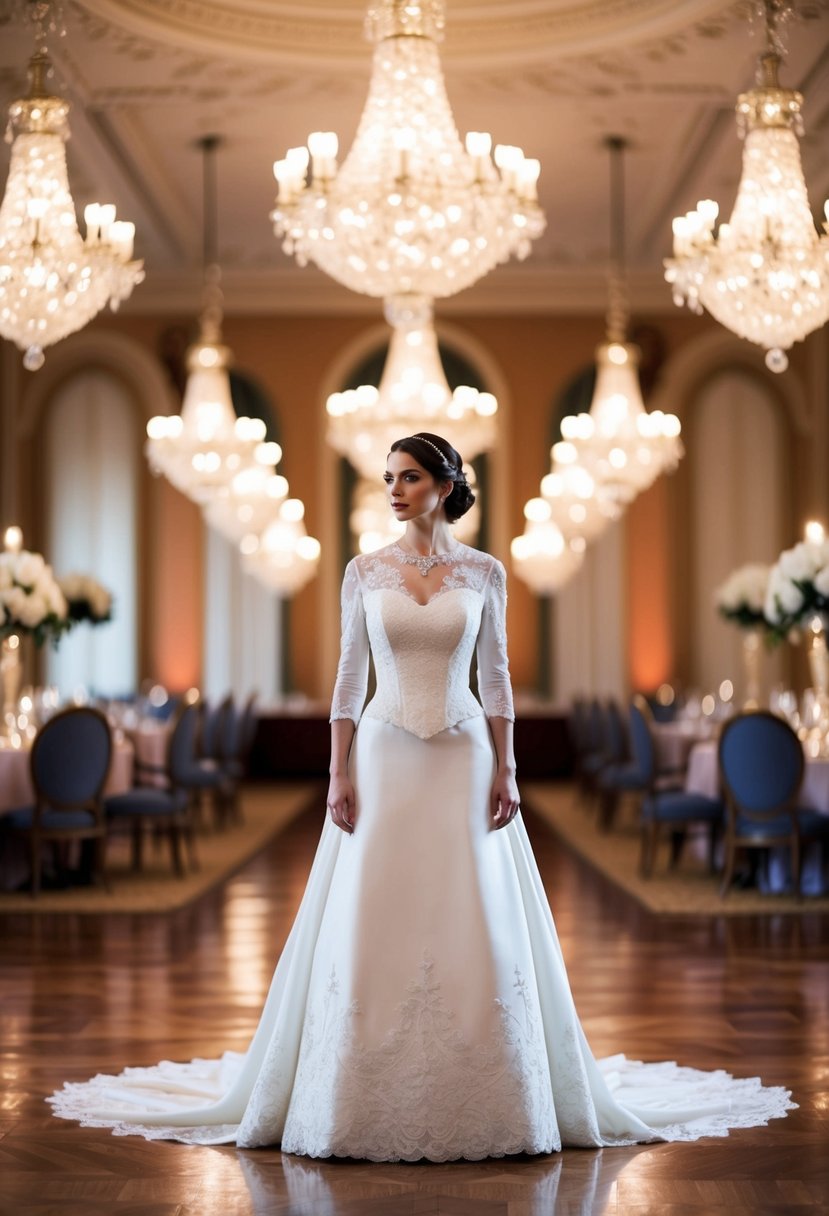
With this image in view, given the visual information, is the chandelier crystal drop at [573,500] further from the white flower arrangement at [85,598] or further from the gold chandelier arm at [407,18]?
the gold chandelier arm at [407,18]

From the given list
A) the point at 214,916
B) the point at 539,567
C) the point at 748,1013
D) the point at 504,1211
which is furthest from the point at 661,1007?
the point at 539,567

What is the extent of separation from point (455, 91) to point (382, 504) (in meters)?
4.46

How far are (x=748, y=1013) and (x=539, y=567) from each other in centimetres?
940

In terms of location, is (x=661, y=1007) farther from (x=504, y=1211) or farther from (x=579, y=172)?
(x=579, y=172)

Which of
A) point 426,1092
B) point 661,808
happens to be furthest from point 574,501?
point 426,1092

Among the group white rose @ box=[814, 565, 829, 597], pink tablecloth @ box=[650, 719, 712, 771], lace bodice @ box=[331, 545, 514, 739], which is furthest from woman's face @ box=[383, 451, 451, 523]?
pink tablecloth @ box=[650, 719, 712, 771]

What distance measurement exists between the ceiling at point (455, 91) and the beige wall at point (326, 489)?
5.15ft

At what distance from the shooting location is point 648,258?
1509cm

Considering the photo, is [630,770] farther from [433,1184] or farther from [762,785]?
[433,1184]

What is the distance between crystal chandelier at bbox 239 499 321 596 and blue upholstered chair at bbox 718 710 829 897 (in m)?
7.03

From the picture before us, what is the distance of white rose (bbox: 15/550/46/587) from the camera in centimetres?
799

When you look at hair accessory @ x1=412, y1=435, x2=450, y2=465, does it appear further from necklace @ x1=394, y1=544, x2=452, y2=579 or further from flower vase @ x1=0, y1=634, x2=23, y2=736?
flower vase @ x1=0, y1=634, x2=23, y2=736

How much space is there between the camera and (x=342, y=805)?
359 centimetres

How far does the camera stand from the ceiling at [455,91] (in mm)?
8953
